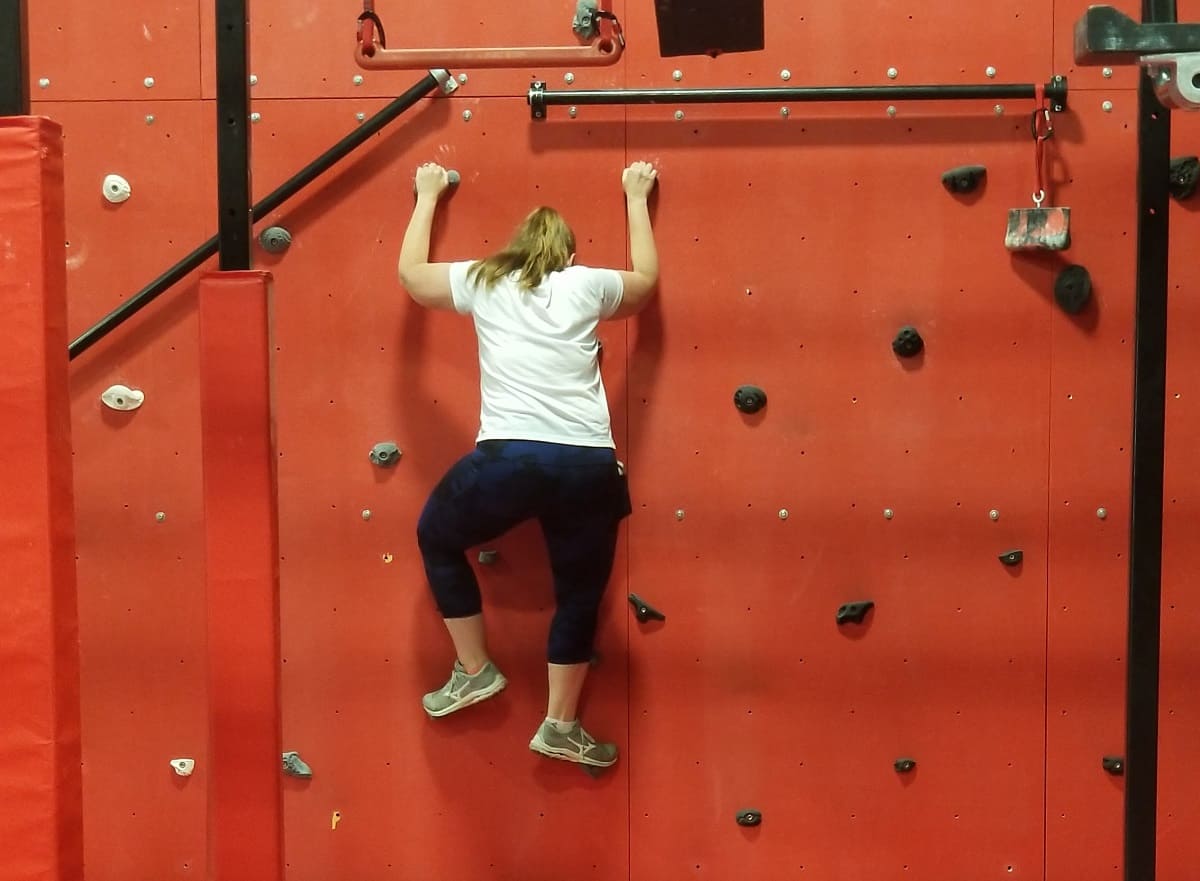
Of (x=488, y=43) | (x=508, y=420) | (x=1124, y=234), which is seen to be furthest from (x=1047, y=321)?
(x=488, y=43)

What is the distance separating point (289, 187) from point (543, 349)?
71 cm

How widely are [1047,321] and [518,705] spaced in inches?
59.5

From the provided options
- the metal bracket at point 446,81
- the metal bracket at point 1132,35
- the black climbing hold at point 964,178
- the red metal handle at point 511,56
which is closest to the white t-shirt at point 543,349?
the metal bracket at point 446,81

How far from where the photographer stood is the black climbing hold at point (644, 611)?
2752 mm

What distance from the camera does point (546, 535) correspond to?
261 centimetres

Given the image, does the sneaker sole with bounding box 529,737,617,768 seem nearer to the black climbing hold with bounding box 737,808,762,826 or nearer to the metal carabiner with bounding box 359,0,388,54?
the black climbing hold with bounding box 737,808,762,826

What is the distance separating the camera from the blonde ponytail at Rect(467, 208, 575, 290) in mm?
2525

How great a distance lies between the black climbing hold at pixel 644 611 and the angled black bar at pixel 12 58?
5.50 feet

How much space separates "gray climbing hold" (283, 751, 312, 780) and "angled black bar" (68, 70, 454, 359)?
1050mm

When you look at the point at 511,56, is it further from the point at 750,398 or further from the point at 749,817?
the point at 749,817

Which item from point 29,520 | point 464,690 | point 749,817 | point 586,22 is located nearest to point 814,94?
point 586,22

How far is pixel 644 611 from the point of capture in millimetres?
2752

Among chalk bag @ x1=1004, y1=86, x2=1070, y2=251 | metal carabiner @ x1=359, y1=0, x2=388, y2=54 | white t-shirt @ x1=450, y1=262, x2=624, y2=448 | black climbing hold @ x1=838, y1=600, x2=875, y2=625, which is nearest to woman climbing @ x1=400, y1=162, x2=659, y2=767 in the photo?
white t-shirt @ x1=450, y1=262, x2=624, y2=448

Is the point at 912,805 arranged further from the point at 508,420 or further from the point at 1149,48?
the point at 1149,48
